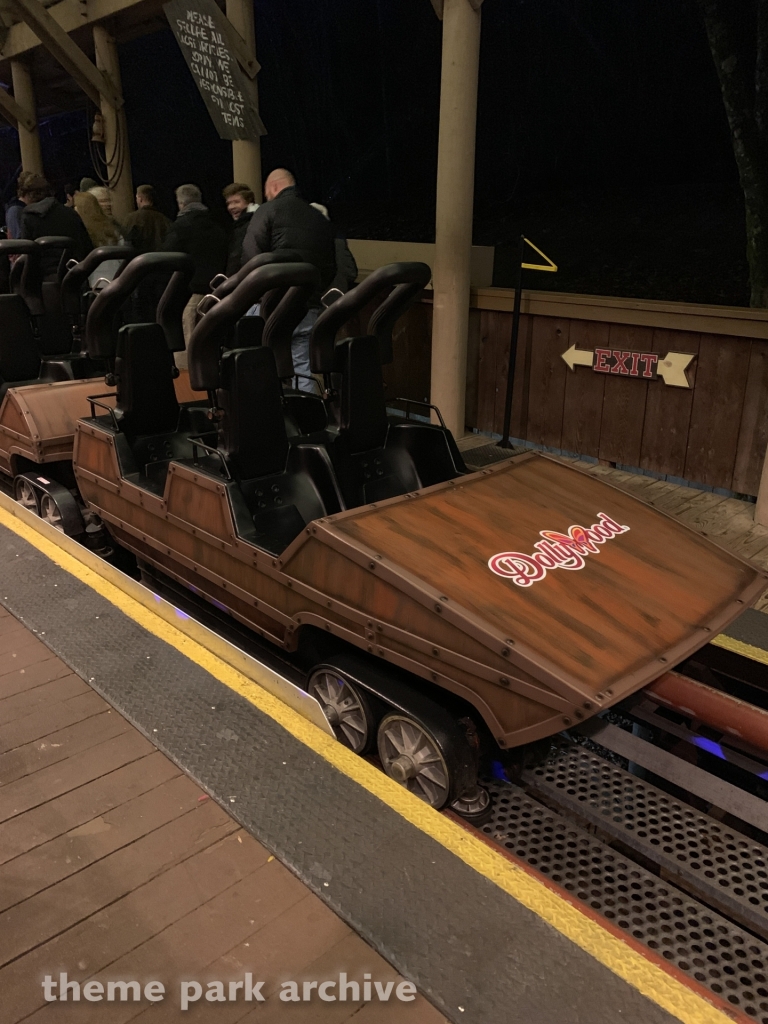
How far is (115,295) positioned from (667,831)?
3.22 metres

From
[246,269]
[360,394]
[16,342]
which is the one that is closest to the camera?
[360,394]

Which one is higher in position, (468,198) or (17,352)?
(468,198)

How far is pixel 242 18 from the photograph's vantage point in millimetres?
6320

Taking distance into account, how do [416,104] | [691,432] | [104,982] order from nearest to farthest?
[104,982], [691,432], [416,104]

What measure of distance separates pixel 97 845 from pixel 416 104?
15158mm

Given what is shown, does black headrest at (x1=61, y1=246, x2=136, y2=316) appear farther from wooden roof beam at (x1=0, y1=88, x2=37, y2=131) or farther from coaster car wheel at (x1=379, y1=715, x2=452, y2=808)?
wooden roof beam at (x1=0, y1=88, x2=37, y2=131)

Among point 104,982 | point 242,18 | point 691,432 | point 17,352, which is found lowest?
point 104,982

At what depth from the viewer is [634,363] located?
17.0ft

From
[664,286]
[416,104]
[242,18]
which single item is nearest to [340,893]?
[242,18]

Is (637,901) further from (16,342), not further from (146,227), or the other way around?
(146,227)

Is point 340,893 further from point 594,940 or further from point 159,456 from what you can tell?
point 159,456

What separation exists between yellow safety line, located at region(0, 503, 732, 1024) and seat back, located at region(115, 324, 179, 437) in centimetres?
126

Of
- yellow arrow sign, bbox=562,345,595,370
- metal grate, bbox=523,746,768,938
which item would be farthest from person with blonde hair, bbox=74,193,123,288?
metal grate, bbox=523,746,768,938

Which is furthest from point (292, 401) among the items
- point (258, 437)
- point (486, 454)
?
point (486, 454)
